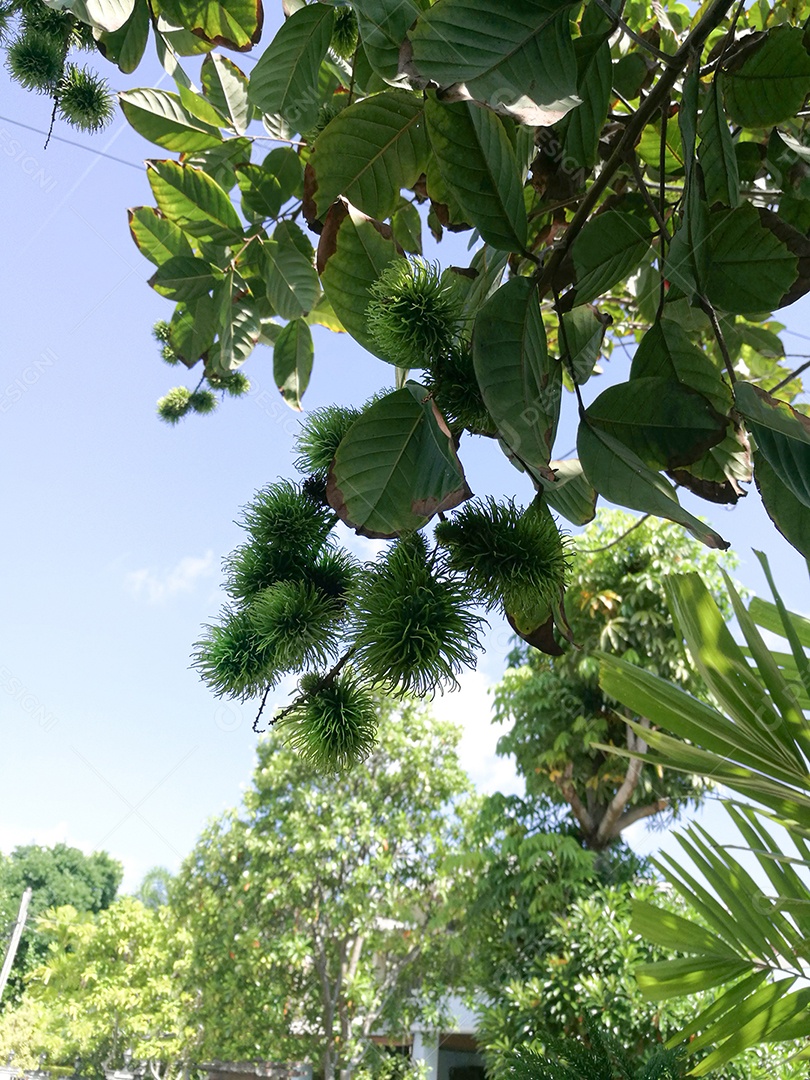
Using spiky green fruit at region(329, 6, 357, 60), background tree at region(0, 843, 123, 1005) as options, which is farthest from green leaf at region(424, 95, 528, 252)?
background tree at region(0, 843, 123, 1005)

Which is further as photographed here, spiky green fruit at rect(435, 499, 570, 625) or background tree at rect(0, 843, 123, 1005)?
background tree at rect(0, 843, 123, 1005)

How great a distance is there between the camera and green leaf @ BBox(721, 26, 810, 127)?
0.68 metres

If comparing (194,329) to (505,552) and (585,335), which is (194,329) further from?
(505,552)

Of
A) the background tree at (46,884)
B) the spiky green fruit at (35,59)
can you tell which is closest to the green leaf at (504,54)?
the spiky green fruit at (35,59)

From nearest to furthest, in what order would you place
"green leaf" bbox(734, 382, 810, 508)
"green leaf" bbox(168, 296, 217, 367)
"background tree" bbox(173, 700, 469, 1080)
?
"green leaf" bbox(734, 382, 810, 508) < "green leaf" bbox(168, 296, 217, 367) < "background tree" bbox(173, 700, 469, 1080)

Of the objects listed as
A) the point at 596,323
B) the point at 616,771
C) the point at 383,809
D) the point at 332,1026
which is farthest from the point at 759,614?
the point at 332,1026

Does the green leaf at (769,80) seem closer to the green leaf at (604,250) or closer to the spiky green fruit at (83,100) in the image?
the green leaf at (604,250)

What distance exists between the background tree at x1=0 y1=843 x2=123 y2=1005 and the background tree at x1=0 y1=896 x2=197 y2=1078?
9771 millimetres

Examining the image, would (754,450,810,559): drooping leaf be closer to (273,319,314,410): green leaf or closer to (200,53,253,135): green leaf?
(273,319,314,410): green leaf

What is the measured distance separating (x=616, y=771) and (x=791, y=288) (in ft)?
17.2

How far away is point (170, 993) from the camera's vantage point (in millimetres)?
10602

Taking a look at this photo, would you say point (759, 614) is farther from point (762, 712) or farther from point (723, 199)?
point (723, 199)

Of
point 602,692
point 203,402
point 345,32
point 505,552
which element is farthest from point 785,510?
point 602,692

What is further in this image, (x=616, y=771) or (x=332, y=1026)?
(x=332, y=1026)
